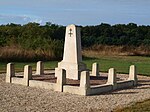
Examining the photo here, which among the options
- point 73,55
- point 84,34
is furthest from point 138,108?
point 84,34

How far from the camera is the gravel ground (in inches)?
421

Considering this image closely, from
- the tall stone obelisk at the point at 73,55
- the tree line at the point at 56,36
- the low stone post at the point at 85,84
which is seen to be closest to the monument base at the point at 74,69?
the tall stone obelisk at the point at 73,55

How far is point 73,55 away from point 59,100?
16.0 feet

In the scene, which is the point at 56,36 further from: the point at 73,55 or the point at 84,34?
the point at 73,55

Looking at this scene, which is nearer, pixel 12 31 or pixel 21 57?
pixel 21 57

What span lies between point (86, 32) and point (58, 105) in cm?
5492

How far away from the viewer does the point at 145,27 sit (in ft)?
241

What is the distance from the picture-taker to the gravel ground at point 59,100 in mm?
10703

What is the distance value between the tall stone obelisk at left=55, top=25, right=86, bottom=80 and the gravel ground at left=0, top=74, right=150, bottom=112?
2571mm

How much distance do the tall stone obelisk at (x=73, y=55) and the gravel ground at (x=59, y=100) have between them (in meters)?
2.57

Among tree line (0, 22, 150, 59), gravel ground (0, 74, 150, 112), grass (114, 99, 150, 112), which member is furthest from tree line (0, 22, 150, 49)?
grass (114, 99, 150, 112)

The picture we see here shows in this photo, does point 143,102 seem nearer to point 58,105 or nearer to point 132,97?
point 132,97

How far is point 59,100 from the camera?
39.7 feet

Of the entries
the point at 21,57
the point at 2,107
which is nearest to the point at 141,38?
the point at 21,57
